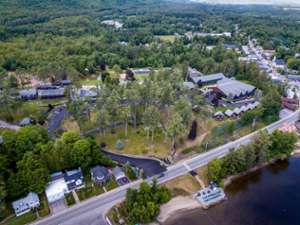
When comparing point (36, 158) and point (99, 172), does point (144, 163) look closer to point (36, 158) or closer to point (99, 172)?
point (99, 172)

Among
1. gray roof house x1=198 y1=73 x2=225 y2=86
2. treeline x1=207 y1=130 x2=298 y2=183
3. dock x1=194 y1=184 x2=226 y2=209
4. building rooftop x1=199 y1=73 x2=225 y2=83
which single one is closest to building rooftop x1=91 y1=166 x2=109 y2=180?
dock x1=194 y1=184 x2=226 y2=209

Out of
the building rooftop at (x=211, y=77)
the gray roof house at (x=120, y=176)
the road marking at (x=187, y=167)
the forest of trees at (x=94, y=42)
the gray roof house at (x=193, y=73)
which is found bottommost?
the road marking at (x=187, y=167)

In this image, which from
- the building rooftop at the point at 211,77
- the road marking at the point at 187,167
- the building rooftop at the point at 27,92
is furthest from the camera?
the building rooftop at the point at 211,77

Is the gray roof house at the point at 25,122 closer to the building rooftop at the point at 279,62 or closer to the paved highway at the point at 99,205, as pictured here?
the paved highway at the point at 99,205

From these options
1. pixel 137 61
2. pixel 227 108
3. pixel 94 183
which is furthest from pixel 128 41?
pixel 94 183

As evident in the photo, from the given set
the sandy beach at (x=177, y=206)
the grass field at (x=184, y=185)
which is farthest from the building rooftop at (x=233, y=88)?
the sandy beach at (x=177, y=206)

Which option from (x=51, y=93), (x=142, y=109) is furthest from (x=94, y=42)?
(x=142, y=109)

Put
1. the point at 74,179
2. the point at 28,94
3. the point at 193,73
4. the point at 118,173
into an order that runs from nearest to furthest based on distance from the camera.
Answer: the point at 74,179 < the point at 118,173 < the point at 28,94 < the point at 193,73
